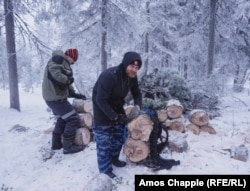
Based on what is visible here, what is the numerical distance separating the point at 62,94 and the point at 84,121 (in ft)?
3.05

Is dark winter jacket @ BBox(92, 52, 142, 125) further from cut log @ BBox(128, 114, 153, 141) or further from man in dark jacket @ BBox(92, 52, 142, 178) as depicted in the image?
cut log @ BBox(128, 114, 153, 141)

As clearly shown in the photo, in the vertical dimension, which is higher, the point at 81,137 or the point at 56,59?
the point at 56,59

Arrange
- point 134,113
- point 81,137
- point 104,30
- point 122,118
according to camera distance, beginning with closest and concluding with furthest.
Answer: point 122,118 < point 134,113 < point 81,137 < point 104,30

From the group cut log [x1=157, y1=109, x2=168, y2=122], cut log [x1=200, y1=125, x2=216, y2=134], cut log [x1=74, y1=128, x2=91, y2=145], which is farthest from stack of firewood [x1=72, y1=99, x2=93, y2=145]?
cut log [x1=200, y1=125, x2=216, y2=134]

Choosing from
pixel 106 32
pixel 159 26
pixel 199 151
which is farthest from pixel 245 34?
pixel 199 151

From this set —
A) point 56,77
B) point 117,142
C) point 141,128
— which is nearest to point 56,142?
point 56,77

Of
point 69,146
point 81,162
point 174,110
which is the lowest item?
point 81,162

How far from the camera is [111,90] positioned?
432cm

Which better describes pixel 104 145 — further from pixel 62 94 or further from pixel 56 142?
pixel 56 142

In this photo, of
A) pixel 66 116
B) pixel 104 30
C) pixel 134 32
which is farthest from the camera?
pixel 134 32

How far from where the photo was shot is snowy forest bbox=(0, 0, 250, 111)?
37.1 feet

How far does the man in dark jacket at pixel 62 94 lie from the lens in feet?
17.3

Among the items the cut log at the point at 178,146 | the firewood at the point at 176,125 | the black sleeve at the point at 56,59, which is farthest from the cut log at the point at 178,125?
the black sleeve at the point at 56,59

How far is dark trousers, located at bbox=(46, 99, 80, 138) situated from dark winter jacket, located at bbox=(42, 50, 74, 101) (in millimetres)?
135
